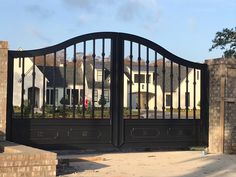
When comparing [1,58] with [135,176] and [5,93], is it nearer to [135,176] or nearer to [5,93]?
[5,93]

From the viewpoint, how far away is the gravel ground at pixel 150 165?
31.4ft

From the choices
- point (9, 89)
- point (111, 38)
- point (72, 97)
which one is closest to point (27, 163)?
point (9, 89)

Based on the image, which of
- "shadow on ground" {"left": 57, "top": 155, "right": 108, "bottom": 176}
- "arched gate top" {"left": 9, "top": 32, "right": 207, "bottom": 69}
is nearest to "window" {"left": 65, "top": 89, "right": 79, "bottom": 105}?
"arched gate top" {"left": 9, "top": 32, "right": 207, "bottom": 69}

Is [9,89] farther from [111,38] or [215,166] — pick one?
[215,166]

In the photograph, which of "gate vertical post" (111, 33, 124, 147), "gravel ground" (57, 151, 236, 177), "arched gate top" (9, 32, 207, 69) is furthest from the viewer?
"gate vertical post" (111, 33, 124, 147)

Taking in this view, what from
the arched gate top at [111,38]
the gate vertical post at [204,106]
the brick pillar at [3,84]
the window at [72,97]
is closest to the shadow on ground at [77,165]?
the window at [72,97]

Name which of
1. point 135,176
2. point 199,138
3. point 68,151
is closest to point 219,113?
point 199,138

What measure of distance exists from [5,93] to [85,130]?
2.32 meters

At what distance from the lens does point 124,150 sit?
45.8ft

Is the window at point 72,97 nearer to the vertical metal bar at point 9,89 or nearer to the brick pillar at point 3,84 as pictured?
the vertical metal bar at point 9,89

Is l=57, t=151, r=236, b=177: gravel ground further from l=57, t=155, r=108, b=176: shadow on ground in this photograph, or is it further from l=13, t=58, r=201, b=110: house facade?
l=13, t=58, r=201, b=110: house facade

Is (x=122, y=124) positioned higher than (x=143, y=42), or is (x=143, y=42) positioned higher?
(x=143, y=42)

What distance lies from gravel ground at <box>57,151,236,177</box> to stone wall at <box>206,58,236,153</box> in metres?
0.62

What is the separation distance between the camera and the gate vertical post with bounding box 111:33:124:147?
506 inches
